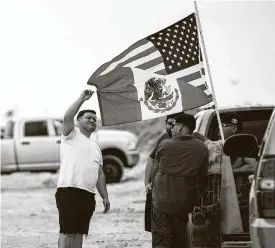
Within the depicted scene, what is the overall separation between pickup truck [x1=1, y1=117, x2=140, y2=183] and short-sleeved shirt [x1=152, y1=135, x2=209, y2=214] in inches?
664

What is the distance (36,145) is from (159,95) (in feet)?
54.1

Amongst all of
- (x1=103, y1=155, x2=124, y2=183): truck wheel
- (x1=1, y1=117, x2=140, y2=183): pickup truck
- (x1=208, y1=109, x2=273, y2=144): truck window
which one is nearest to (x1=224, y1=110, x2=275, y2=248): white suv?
(x1=208, y1=109, x2=273, y2=144): truck window

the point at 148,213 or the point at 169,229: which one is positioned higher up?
the point at 148,213

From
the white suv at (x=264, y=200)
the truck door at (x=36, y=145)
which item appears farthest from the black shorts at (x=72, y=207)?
the truck door at (x=36, y=145)

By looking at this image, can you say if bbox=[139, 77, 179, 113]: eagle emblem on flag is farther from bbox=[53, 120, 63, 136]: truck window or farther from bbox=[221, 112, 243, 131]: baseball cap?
bbox=[53, 120, 63, 136]: truck window

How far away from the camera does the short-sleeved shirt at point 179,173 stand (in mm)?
7410

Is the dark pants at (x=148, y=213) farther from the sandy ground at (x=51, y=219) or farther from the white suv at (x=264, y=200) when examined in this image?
the sandy ground at (x=51, y=219)

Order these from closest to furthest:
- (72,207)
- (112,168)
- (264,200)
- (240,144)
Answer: (264,200), (240,144), (72,207), (112,168)

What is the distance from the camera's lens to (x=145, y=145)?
43844mm

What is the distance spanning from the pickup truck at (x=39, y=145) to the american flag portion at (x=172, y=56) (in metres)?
15.9

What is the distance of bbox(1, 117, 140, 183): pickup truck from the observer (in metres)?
24.5

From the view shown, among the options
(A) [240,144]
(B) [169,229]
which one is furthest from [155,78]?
(A) [240,144]

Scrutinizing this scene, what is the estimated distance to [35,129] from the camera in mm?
24750

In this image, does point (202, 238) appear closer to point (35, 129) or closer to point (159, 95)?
point (159, 95)
